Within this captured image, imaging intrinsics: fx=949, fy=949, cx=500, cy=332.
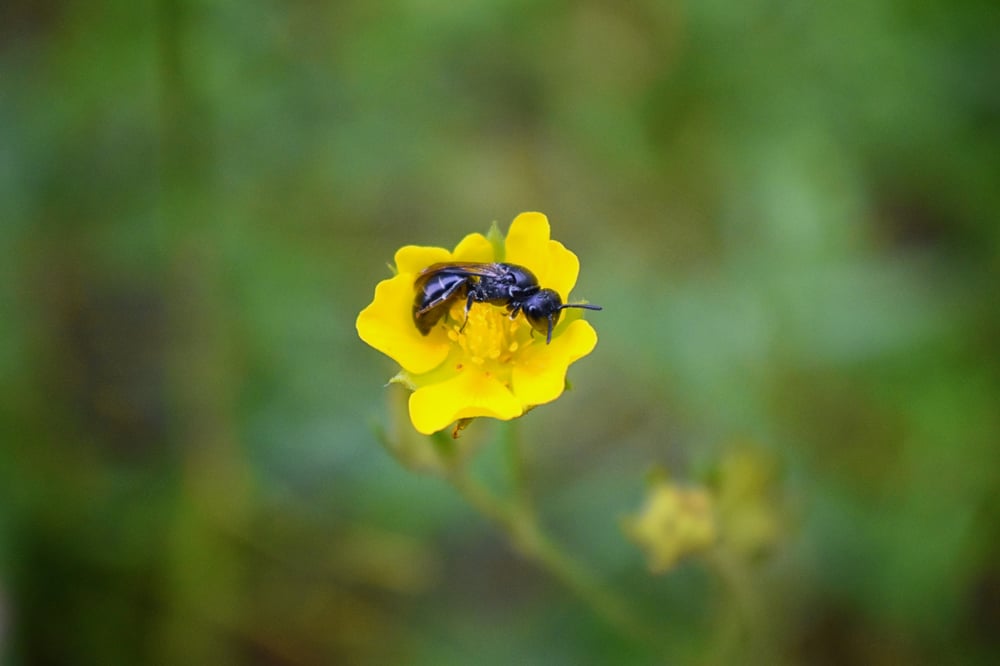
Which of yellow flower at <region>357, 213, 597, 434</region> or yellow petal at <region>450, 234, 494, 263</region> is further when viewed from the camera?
yellow petal at <region>450, 234, 494, 263</region>

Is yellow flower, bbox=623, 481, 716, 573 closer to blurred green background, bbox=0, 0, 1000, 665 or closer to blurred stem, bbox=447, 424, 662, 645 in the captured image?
blurred stem, bbox=447, 424, 662, 645

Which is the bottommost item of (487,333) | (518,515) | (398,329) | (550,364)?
(518,515)

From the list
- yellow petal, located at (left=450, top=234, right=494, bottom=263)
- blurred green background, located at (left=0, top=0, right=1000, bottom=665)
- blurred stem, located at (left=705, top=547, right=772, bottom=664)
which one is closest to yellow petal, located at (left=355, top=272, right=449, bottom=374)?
yellow petal, located at (left=450, top=234, right=494, bottom=263)

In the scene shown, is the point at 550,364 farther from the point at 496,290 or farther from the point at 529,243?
the point at 529,243

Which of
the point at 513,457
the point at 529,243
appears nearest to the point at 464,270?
the point at 529,243

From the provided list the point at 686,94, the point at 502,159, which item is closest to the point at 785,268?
the point at 686,94
